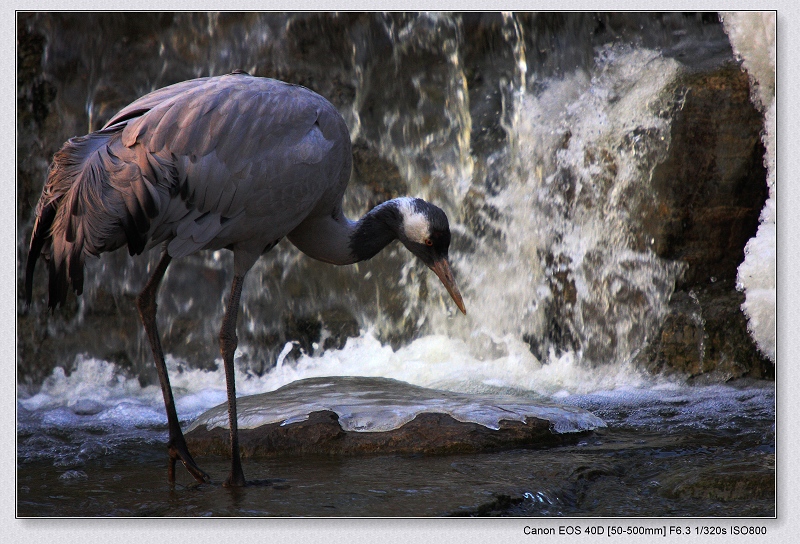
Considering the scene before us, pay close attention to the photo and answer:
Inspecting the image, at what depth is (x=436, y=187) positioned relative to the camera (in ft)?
19.9

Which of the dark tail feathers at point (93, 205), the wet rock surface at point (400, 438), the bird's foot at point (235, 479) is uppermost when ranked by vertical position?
the dark tail feathers at point (93, 205)

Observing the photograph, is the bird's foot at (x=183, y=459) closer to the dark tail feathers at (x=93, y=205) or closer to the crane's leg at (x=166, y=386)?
the crane's leg at (x=166, y=386)

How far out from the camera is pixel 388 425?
3426 mm

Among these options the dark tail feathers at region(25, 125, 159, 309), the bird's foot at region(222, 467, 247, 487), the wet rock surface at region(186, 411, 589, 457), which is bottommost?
the bird's foot at region(222, 467, 247, 487)

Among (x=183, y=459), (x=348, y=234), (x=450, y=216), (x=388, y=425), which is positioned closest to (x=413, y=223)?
(x=348, y=234)

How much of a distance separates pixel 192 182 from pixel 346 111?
10.6 feet

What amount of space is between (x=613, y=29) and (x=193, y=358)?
336cm

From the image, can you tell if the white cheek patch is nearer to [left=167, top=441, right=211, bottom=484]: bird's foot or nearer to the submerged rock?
the submerged rock

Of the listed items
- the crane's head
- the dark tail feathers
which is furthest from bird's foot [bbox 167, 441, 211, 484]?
the crane's head

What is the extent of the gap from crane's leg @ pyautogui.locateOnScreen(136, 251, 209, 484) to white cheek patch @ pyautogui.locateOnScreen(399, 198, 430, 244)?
0.92 m

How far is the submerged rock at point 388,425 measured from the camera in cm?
336

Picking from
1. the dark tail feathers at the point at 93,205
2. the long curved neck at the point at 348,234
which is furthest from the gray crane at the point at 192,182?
the long curved neck at the point at 348,234

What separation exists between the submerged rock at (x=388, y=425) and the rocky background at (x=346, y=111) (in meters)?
1.77

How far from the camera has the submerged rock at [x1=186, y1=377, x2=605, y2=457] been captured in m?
3.36
